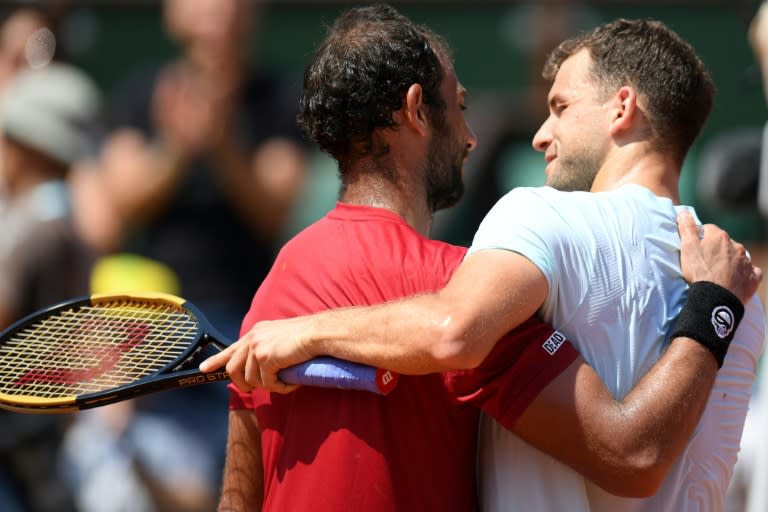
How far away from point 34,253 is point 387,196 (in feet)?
9.74

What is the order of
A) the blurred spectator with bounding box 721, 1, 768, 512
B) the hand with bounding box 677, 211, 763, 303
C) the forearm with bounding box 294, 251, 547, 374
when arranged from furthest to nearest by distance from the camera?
the blurred spectator with bounding box 721, 1, 768, 512 < the hand with bounding box 677, 211, 763, 303 < the forearm with bounding box 294, 251, 547, 374

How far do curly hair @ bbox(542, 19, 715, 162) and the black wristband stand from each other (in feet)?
1.47

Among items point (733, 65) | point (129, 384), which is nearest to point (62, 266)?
point (129, 384)

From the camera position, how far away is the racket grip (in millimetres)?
2736

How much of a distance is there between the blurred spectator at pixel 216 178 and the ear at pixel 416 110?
2.85 m

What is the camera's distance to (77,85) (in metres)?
6.41

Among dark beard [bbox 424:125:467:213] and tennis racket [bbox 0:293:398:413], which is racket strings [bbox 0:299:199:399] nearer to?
tennis racket [bbox 0:293:398:413]

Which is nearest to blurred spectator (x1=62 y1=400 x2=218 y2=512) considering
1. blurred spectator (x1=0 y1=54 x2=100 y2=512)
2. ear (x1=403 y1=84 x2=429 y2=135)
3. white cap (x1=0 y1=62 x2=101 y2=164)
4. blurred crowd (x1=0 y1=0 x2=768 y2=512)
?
blurred crowd (x1=0 y1=0 x2=768 y2=512)

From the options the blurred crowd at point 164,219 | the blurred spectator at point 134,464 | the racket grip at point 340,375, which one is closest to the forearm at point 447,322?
the racket grip at point 340,375

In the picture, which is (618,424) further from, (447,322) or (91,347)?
(91,347)

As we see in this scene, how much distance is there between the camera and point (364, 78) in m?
3.00

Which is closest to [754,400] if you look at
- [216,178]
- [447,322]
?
[216,178]

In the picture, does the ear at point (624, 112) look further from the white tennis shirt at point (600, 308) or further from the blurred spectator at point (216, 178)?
the blurred spectator at point (216, 178)

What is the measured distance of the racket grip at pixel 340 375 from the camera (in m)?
2.74
